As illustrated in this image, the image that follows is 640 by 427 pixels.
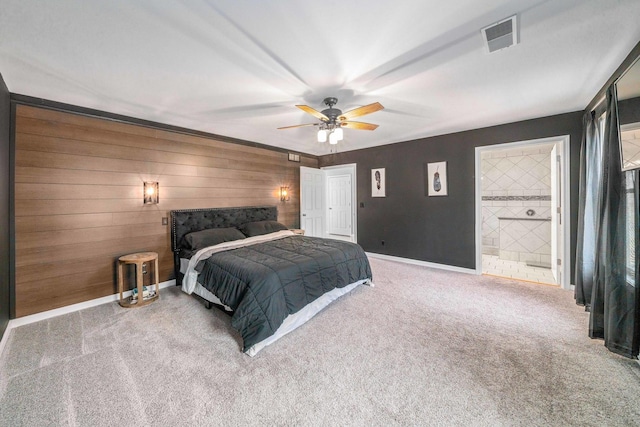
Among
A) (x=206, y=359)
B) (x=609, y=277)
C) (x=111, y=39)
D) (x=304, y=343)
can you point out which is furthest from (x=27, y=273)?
(x=609, y=277)

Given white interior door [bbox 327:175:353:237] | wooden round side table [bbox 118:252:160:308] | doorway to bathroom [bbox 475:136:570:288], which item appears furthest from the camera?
white interior door [bbox 327:175:353:237]

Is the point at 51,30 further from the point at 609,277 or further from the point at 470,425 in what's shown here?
the point at 609,277

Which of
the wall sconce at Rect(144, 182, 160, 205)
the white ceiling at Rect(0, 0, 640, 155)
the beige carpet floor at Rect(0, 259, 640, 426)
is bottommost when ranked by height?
the beige carpet floor at Rect(0, 259, 640, 426)

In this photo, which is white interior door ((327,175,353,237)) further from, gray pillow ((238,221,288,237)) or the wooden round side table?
the wooden round side table

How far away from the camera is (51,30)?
1674 millimetres

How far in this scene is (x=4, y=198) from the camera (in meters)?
2.34

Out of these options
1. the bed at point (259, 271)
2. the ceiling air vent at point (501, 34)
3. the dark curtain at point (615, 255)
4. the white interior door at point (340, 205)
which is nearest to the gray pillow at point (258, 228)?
the bed at point (259, 271)

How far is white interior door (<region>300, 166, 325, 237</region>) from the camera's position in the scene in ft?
18.1

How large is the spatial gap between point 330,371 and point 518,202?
18.5 ft

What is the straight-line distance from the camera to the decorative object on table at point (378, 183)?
5.25 meters

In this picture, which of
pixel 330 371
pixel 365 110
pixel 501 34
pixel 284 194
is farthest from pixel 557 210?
pixel 284 194

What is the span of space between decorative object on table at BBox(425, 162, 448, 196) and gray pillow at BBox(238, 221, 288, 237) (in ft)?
9.83

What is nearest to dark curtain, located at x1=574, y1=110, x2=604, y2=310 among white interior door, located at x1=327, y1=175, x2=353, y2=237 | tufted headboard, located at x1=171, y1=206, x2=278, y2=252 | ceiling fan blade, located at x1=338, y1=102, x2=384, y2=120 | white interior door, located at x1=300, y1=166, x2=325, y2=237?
ceiling fan blade, located at x1=338, y1=102, x2=384, y2=120

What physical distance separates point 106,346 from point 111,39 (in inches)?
102
